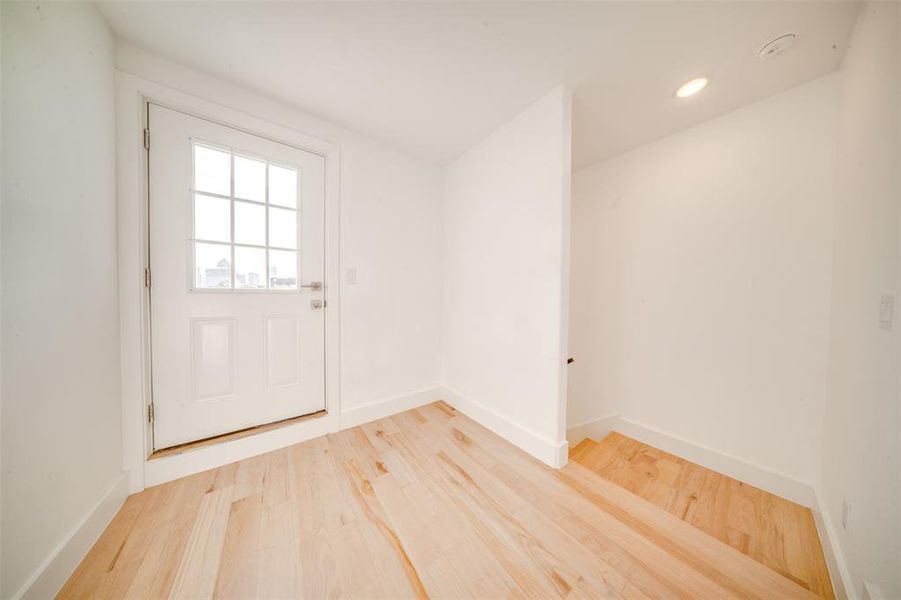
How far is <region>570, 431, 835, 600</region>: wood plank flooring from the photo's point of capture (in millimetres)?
1090

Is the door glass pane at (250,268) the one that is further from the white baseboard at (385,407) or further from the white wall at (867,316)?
the white wall at (867,316)

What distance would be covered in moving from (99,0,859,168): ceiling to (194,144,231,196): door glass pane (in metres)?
0.43

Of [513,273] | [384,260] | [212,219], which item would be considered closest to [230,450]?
[212,219]

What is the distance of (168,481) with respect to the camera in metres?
1.40

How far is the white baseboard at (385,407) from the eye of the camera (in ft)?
6.50

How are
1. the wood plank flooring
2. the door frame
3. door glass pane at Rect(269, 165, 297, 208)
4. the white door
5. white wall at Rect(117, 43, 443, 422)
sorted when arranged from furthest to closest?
white wall at Rect(117, 43, 443, 422), door glass pane at Rect(269, 165, 297, 208), the white door, the door frame, the wood plank flooring

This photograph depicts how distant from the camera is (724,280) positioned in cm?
171

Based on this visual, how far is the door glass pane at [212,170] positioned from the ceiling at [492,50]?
0.43 metres

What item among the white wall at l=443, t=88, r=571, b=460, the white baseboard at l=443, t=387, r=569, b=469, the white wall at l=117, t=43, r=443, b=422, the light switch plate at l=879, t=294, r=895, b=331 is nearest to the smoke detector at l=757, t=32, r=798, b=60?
the white wall at l=443, t=88, r=571, b=460

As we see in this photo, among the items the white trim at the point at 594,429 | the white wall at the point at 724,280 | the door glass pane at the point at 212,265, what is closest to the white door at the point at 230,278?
the door glass pane at the point at 212,265

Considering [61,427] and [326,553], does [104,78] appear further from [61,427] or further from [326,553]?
[326,553]

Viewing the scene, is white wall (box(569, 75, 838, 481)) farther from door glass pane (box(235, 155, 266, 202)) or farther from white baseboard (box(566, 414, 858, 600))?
door glass pane (box(235, 155, 266, 202))

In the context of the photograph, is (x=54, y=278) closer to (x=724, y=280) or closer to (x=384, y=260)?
(x=384, y=260)

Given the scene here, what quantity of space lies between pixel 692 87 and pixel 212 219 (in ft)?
9.51
